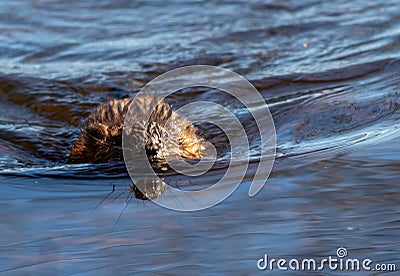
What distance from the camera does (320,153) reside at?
5227mm

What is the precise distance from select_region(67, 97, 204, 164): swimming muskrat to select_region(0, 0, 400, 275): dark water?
19 cm

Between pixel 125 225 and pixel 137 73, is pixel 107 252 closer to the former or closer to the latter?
pixel 125 225

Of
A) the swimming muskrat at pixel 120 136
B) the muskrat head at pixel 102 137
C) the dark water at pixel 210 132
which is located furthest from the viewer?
the muskrat head at pixel 102 137

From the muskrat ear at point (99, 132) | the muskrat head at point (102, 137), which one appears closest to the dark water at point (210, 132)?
the muskrat head at point (102, 137)

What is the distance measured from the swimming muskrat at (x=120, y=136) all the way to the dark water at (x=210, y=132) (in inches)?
7.5

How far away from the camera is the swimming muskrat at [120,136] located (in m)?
5.10

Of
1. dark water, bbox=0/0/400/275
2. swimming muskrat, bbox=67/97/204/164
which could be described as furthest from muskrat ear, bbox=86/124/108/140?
dark water, bbox=0/0/400/275

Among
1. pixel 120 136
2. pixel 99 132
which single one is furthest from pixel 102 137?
pixel 120 136

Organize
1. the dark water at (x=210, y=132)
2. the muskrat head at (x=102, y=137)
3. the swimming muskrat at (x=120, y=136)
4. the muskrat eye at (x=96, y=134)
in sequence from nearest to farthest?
the dark water at (x=210, y=132)
the swimming muskrat at (x=120, y=136)
the muskrat head at (x=102, y=137)
the muskrat eye at (x=96, y=134)

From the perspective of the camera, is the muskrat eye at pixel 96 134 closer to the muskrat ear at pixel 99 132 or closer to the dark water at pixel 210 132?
the muskrat ear at pixel 99 132

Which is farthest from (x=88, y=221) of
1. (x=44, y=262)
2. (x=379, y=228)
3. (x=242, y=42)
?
(x=242, y=42)

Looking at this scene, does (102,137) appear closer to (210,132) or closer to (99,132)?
(99,132)

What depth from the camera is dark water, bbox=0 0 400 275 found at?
3.97 metres

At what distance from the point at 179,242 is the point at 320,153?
5.02 ft
